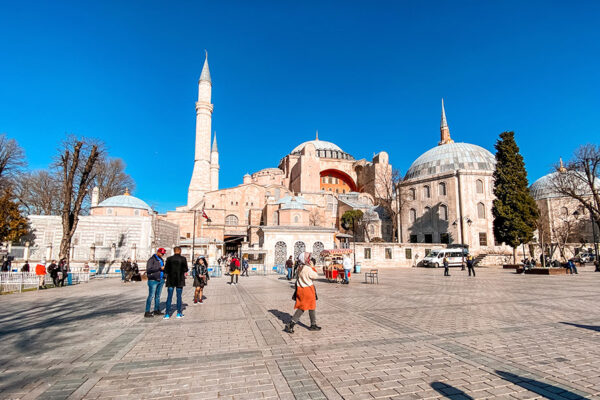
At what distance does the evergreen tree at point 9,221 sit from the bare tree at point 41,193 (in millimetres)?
9897

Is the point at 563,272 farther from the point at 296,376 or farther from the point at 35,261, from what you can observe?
the point at 35,261

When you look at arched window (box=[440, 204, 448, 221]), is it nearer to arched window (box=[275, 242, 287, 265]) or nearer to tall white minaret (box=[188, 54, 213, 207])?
arched window (box=[275, 242, 287, 265])

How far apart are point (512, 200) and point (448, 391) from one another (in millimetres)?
32654

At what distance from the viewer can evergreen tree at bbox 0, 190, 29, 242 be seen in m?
26.1

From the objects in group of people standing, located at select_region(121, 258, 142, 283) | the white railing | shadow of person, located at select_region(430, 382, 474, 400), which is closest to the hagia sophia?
group of people standing, located at select_region(121, 258, 142, 283)

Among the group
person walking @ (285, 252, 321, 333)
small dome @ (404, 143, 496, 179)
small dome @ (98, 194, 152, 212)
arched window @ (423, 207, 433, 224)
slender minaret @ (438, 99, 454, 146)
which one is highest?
slender minaret @ (438, 99, 454, 146)

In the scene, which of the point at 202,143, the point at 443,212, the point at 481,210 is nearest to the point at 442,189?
the point at 443,212

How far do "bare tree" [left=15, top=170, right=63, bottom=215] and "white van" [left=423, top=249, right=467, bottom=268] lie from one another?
40365mm

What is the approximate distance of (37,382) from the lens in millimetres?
3541

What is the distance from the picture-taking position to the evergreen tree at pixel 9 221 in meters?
26.1

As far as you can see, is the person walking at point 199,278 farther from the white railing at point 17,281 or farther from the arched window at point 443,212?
the arched window at point 443,212

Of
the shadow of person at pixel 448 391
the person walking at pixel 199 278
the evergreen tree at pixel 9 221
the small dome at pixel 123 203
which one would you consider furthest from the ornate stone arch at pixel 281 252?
the shadow of person at pixel 448 391

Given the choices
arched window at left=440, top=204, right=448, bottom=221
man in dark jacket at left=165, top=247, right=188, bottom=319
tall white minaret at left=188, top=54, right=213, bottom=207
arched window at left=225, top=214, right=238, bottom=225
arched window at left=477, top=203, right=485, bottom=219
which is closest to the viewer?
man in dark jacket at left=165, top=247, right=188, bottom=319

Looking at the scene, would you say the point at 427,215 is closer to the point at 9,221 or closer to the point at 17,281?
the point at 17,281
